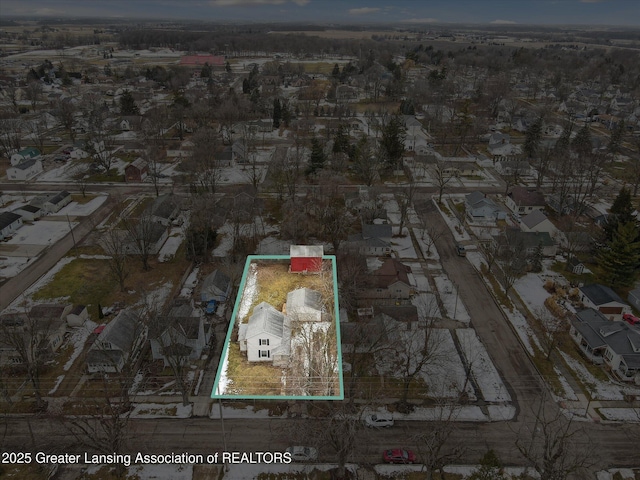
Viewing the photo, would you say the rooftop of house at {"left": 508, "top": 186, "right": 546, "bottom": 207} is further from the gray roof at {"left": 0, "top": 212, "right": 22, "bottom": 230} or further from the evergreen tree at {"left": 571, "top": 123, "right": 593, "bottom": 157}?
the gray roof at {"left": 0, "top": 212, "right": 22, "bottom": 230}

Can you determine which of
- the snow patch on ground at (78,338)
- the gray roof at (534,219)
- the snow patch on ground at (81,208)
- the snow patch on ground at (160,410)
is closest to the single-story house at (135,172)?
the snow patch on ground at (81,208)

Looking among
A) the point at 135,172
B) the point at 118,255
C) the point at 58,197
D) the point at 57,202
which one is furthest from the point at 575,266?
the point at 58,197

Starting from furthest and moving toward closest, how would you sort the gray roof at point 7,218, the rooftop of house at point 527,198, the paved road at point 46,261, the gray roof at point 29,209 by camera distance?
the rooftop of house at point 527,198 → the gray roof at point 29,209 → the gray roof at point 7,218 → the paved road at point 46,261

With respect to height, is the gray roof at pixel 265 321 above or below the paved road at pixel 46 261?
above

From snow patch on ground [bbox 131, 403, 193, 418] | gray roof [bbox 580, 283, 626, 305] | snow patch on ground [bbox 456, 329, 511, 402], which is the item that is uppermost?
gray roof [bbox 580, 283, 626, 305]

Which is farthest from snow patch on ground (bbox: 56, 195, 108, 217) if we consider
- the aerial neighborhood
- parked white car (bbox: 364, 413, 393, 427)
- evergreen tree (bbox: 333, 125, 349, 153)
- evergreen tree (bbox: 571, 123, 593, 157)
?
evergreen tree (bbox: 571, 123, 593, 157)

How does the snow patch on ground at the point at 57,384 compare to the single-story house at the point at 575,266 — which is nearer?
the snow patch on ground at the point at 57,384

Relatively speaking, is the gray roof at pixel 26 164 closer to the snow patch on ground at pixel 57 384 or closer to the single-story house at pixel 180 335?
the snow patch on ground at pixel 57 384
